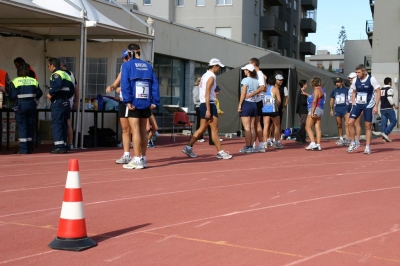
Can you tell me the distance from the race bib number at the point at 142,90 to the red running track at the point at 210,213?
1.21m

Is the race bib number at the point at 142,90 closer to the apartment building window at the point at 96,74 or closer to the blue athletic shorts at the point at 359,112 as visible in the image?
the blue athletic shorts at the point at 359,112

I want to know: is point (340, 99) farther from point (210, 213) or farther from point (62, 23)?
point (210, 213)

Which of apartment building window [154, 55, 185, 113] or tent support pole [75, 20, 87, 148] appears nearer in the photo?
tent support pole [75, 20, 87, 148]

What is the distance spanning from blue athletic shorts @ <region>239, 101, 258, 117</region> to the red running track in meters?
2.46

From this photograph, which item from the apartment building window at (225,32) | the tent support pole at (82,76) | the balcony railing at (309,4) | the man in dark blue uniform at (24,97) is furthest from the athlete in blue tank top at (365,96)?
the balcony railing at (309,4)

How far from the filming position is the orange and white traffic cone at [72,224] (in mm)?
5152

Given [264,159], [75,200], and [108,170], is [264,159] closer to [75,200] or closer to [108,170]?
[108,170]

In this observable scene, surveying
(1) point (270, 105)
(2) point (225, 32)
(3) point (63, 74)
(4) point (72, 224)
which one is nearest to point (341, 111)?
(1) point (270, 105)

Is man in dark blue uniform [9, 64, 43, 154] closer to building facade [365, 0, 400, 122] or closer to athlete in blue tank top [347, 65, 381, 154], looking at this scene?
athlete in blue tank top [347, 65, 381, 154]

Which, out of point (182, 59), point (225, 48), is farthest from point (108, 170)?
point (225, 48)

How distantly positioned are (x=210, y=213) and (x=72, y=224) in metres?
1.92

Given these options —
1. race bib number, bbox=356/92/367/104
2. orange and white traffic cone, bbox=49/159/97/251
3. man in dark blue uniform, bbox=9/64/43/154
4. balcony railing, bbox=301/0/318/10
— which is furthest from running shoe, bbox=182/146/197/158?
balcony railing, bbox=301/0/318/10

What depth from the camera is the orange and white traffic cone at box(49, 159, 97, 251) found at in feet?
16.9

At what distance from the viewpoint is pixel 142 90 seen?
1052 cm
